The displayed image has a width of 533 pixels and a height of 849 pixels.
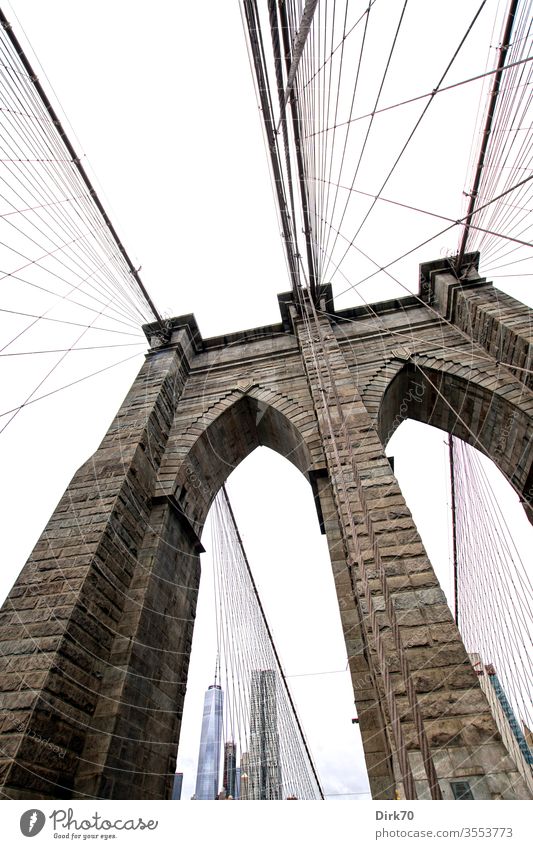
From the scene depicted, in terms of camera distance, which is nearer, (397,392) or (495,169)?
(495,169)

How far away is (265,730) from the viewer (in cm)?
1025

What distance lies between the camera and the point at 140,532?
6.11 metres

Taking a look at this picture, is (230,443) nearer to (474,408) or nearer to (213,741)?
(474,408)

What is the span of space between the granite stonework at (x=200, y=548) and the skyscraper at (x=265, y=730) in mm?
4964

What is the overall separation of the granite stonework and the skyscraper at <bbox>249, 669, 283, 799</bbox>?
4.96 meters

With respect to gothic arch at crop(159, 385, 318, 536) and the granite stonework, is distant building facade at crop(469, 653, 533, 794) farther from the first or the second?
gothic arch at crop(159, 385, 318, 536)

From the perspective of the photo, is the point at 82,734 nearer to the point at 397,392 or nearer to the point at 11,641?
the point at 11,641

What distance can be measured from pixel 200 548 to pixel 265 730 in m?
6.39

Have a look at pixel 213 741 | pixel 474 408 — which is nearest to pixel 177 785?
pixel 213 741

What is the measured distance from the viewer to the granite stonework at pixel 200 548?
10.6ft

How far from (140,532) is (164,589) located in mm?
914

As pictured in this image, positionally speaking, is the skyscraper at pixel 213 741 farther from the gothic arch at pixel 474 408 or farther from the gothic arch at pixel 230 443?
the gothic arch at pixel 474 408

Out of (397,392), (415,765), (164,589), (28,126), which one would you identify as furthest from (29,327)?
(397,392)
